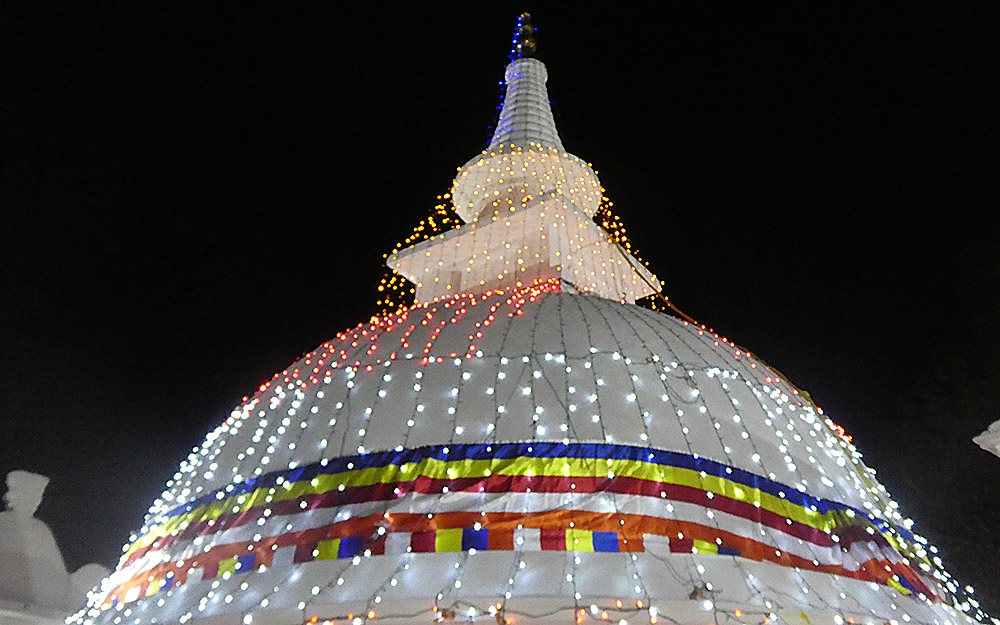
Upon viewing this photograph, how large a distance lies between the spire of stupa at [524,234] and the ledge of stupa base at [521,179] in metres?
0.02

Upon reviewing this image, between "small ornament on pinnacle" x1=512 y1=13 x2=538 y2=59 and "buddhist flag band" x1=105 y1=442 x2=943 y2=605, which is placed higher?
"small ornament on pinnacle" x1=512 y1=13 x2=538 y2=59

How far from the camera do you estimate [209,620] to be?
561 centimetres

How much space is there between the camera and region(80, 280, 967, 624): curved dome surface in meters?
5.36

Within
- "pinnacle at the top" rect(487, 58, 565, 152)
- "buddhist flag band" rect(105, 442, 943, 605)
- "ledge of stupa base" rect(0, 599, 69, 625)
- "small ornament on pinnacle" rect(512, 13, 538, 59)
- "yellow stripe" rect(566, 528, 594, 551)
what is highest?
"small ornament on pinnacle" rect(512, 13, 538, 59)

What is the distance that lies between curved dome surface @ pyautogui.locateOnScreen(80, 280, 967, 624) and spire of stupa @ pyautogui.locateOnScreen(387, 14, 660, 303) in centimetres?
287

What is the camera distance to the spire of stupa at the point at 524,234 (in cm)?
1075

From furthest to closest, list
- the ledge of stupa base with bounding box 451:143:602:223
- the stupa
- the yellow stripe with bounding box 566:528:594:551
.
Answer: the ledge of stupa base with bounding box 451:143:602:223 → the yellow stripe with bounding box 566:528:594:551 → the stupa

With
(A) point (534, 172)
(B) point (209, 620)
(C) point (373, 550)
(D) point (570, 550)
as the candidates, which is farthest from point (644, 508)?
(A) point (534, 172)

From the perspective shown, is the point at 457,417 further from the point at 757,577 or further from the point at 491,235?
the point at 491,235

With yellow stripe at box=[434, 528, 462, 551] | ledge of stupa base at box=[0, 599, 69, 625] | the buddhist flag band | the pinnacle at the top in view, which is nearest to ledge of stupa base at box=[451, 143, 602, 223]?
the pinnacle at the top

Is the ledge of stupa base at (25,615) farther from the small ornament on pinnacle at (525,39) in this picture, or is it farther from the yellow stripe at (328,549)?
the small ornament on pinnacle at (525,39)

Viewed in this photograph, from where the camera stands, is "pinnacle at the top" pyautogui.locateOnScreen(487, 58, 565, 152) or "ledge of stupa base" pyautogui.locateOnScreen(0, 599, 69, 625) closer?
"ledge of stupa base" pyautogui.locateOnScreen(0, 599, 69, 625)

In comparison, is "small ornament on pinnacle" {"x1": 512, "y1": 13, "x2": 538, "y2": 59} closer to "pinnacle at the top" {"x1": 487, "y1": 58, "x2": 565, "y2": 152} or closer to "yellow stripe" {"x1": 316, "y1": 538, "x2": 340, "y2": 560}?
"pinnacle at the top" {"x1": 487, "y1": 58, "x2": 565, "y2": 152}

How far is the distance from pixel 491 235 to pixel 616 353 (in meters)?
4.31
